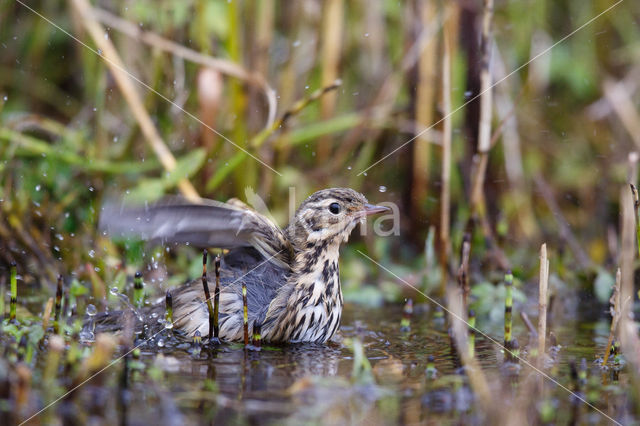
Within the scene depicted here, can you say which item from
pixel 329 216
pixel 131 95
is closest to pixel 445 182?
pixel 329 216

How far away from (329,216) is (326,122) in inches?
80.8

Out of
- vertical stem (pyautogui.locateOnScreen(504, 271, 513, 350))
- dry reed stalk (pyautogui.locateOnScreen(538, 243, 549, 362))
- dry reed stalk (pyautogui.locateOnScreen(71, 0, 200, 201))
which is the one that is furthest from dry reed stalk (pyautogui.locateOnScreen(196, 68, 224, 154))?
dry reed stalk (pyautogui.locateOnScreen(538, 243, 549, 362))

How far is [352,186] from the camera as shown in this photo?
21.6 ft

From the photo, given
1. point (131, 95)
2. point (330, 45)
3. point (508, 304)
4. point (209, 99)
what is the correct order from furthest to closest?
point (330, 45) < point (209, 99) < point (131, 95) < point (508, 304)

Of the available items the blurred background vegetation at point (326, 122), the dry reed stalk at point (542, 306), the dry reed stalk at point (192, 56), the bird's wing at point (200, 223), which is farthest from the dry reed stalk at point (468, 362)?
the dry reed stalk at point (192, 56)

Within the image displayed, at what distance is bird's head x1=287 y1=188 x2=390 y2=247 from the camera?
178 inches

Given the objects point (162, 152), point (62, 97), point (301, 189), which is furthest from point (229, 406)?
point (62, 97)

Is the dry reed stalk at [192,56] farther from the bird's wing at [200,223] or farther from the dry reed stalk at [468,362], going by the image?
the dry reed stalk at [468,362]

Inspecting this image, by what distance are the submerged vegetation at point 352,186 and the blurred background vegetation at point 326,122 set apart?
0.08 ft

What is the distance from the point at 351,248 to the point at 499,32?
8.95ft

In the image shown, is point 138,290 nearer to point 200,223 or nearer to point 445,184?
point 200,223

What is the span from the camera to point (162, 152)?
227 inches

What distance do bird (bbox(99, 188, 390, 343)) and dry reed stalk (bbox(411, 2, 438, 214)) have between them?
6.82ft

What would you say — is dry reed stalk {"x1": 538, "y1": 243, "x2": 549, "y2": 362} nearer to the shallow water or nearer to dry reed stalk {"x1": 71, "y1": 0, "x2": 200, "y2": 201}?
the shallow water
